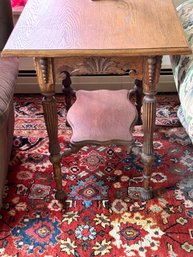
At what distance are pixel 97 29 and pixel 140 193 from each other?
0.68 metres

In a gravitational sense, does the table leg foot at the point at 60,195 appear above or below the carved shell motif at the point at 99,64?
below

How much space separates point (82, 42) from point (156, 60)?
0.22m

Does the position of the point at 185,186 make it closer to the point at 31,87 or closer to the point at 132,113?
the point at 132,113

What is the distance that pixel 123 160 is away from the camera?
1.63 meters

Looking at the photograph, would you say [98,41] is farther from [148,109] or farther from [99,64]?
[148,109]

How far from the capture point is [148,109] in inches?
46.9

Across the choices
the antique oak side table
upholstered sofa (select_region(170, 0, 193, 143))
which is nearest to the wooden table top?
the antique oak side table

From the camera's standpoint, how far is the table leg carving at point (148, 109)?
43.5 inches

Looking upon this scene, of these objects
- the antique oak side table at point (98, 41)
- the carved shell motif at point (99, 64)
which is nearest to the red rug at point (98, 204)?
the antique oak side table at point (98, 41)

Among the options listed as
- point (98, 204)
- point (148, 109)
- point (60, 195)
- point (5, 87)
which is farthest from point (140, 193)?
point (5, 87)

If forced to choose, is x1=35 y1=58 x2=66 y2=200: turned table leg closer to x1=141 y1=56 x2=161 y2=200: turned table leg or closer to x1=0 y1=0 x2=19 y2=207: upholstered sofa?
x1=0 y1=0 x2=19 y2=207: upholstered sofa

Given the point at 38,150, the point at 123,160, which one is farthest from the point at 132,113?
the point at 38,150

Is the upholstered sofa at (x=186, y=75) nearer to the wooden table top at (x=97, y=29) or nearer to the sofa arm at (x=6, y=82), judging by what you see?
the wooden table top at (x=97, y=29)

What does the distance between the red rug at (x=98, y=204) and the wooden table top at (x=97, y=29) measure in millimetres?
638
